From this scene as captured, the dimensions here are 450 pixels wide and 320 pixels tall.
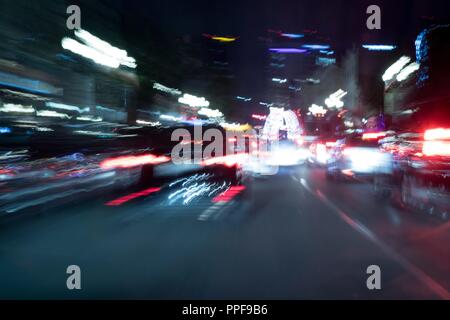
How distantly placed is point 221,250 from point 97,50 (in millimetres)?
13863

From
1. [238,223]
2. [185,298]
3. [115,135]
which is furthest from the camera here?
[115,135]

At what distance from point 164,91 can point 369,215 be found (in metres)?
20.6

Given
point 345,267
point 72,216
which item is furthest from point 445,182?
point 72,216

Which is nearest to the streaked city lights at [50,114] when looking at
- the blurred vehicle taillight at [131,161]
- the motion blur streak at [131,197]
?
the blurred vehicle taillight at [131,161]

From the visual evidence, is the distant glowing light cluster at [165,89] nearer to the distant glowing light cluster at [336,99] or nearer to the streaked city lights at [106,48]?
the streaked city lights at [106,48]

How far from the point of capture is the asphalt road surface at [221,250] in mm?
4977

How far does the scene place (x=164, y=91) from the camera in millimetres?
28734

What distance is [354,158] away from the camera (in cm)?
1659

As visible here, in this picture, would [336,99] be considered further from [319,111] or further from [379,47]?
[379,47]

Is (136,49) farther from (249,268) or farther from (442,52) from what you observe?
(249,268)

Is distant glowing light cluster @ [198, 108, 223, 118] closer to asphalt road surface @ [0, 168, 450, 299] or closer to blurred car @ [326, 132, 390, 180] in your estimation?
blurred car @ [326, 132, 390, 180]

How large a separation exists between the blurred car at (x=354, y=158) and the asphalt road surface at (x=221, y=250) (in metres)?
3.72

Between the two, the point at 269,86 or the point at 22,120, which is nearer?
the point at 22,120

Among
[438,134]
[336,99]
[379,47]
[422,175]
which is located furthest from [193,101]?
[438,134]
